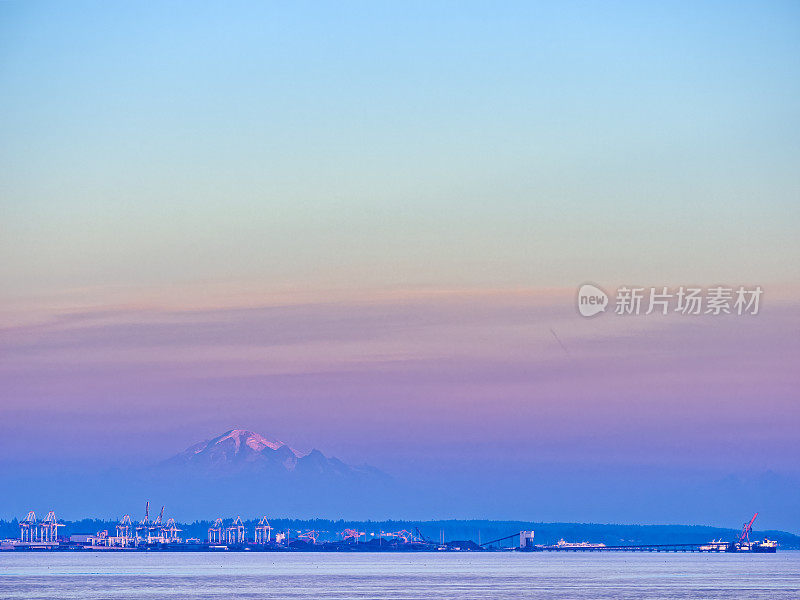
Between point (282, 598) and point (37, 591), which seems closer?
point (282, 598)

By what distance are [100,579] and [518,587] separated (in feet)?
128

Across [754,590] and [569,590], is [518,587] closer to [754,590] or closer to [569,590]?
[569,590]

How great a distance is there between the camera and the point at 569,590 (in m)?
87.0

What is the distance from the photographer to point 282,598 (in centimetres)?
7512

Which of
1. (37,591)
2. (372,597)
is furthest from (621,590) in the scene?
(37,591)

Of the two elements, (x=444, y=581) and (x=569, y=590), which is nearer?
(x=569, y=590)

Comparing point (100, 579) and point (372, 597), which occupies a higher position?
point (100, 579)

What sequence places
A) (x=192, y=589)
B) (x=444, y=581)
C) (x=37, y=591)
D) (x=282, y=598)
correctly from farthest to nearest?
(x=444, y=581)
(x=192, y=589)
(x=37, y=591)
(x=282, y=598)

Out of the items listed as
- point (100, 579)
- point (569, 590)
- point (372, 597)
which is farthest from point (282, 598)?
point (100, 579)

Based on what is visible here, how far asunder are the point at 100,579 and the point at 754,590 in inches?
2173

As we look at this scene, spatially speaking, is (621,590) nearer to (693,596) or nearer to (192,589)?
(693,596)

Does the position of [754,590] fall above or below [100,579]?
below

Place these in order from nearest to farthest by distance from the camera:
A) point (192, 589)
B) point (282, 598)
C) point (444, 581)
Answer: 1. point (282, 598)
2. point (192, 589)
3. point (444, 581)

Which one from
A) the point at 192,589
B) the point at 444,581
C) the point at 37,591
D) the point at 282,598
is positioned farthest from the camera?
the point at 444,581
